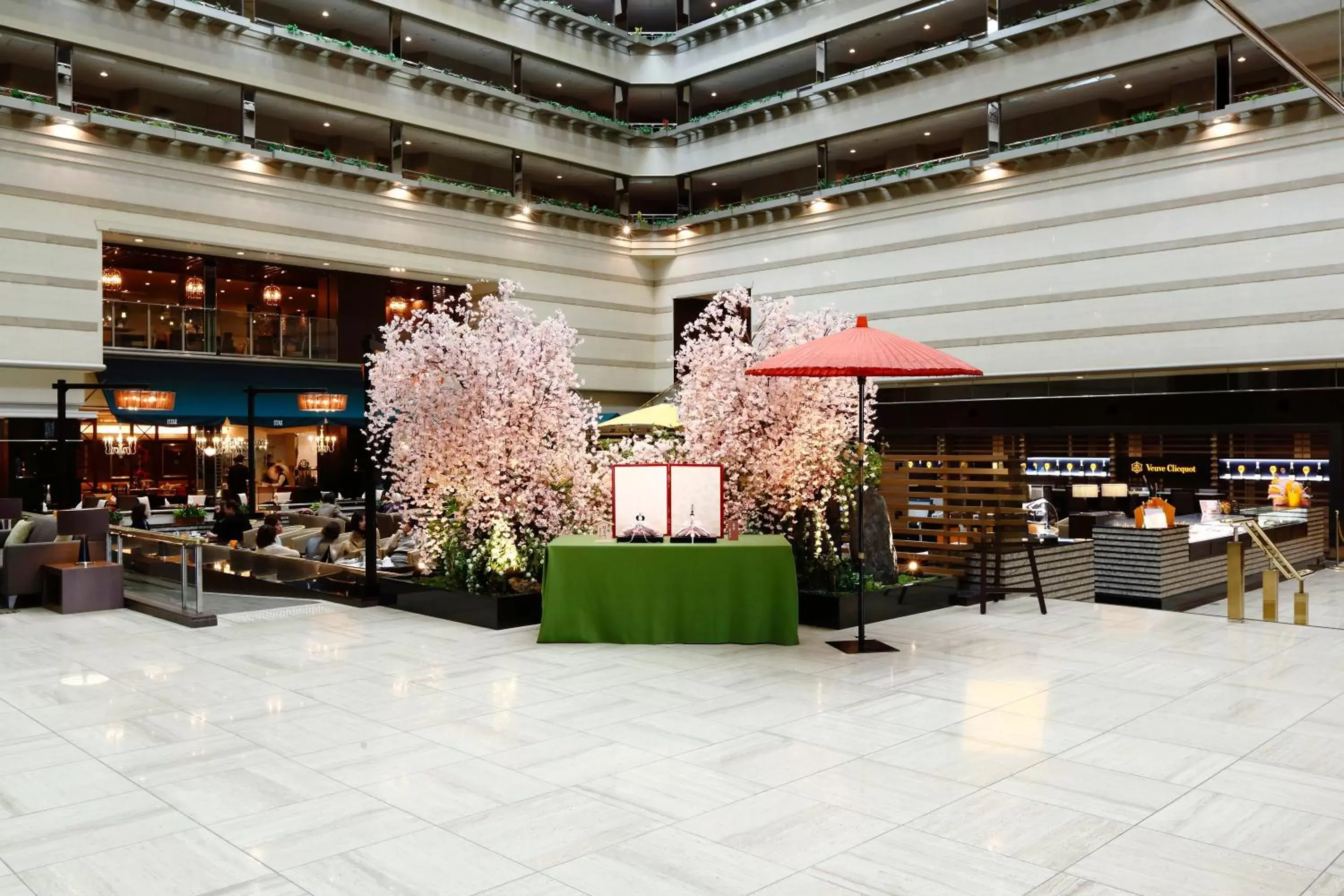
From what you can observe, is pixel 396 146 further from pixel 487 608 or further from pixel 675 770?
pixel 675 770

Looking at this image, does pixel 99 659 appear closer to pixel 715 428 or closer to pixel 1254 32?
pixel 715 428

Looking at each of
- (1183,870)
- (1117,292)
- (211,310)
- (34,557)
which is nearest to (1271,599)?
(1183,870)

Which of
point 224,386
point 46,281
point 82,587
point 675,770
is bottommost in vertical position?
point 675,770

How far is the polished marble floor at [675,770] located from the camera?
3.50 m

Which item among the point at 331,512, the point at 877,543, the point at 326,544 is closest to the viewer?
the point at 877,543

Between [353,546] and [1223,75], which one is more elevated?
[1223,75]

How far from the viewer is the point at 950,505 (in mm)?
10086

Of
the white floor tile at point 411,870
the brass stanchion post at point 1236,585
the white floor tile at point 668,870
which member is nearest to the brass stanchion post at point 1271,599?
the brass stanchion post at point 1236,585

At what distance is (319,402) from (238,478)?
147 inches

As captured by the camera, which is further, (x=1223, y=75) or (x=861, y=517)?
(x=1223, y=75)

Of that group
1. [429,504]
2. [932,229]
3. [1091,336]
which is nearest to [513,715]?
[429,504]

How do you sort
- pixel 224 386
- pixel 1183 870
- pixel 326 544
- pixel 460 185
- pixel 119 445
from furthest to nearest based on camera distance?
pixel 460 185 < pixel 119 445 < pixel 224 386 < pixel 326 544 < pixel 1183 870

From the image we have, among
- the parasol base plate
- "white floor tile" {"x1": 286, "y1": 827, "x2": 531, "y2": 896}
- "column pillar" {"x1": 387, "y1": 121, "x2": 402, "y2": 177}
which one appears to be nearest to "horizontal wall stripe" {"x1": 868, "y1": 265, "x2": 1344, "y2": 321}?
"column pillar" {"x1": 387, "y1": 121, "x2": 402, "y2": 177}

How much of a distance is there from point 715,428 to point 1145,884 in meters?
5.94
